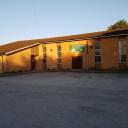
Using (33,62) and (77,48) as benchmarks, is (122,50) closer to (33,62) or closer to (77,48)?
(77,48)

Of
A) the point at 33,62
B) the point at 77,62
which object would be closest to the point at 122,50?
the point at 77,62

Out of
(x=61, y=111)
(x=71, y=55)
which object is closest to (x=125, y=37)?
(x=71, y=55)

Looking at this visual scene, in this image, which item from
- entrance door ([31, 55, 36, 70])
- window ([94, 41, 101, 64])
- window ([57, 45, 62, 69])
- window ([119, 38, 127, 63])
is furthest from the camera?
entrance door ([31, 55, 36, 70])

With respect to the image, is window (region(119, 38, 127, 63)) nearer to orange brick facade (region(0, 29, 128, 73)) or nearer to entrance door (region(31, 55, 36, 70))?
orange brick facade (region(0, 29, 128, 73))

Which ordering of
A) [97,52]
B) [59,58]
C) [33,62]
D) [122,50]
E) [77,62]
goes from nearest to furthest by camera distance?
[122,50] < [97,52] < [77,62] < [59,58] < [33,62]

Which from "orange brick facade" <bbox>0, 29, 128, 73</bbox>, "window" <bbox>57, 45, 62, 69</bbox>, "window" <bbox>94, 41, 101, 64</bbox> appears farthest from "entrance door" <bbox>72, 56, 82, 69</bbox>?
"window" <bbox>94, 41, 101, 64</bbox>

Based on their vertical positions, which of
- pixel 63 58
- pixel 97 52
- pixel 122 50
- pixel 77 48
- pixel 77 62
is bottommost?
pixel 77 62

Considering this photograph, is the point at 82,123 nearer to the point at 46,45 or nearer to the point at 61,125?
the point at 61,125

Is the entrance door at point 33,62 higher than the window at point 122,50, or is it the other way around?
the window at point 122,50

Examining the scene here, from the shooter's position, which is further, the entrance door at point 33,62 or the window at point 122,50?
the entrance door at point 33,62

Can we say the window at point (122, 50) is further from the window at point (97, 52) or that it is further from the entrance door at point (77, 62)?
the entrance door at point (77, 62)

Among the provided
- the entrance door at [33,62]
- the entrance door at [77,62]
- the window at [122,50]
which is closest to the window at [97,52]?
the entrance door at [77,62]

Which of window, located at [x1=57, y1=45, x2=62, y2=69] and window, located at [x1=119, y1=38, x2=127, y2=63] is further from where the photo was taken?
window, located at [x1=57, y1=45, x2=62, y2=69]

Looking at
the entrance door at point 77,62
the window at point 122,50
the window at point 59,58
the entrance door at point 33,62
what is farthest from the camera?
the entrance door at point 33,62
